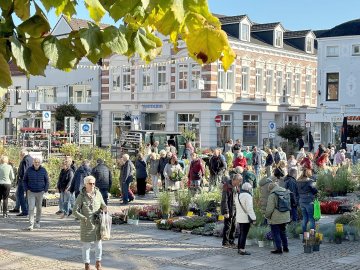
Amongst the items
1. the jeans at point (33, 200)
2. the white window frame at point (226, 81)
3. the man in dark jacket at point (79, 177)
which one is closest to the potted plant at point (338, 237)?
the man in dark jacket at point (79, 177)

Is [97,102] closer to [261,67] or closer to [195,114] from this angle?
[195,114]

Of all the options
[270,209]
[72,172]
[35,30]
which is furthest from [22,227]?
[35,30]

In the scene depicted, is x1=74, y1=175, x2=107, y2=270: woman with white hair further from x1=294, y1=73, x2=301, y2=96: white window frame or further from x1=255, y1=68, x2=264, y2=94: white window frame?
x1=294, y1=73, x2=301, y2=96: white window frame

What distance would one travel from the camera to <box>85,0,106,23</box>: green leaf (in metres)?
3.08

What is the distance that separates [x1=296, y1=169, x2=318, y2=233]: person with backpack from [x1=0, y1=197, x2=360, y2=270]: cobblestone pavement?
570mm

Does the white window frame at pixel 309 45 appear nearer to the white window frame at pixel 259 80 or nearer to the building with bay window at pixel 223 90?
the building with bay window at pixel 223 90

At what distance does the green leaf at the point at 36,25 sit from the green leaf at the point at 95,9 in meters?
0.26

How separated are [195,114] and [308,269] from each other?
33712 mm

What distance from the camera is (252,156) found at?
2573 centimetres

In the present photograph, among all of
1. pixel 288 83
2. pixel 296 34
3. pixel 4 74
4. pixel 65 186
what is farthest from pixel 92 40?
pixel 296 34

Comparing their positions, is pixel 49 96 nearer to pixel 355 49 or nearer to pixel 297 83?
pixel 297 83

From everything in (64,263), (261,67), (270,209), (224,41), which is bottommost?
(64,263)

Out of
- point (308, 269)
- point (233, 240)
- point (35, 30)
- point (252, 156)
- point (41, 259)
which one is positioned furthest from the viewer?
point (252, 156)

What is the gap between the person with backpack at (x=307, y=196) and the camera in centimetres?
1323
